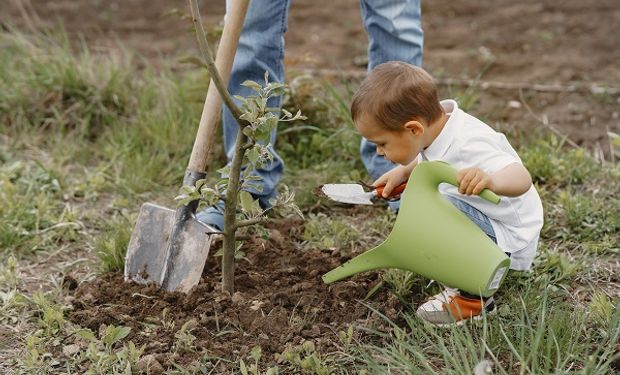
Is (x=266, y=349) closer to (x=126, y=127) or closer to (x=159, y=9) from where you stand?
(x=126, y=127)

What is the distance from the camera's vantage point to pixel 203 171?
2.67 metres

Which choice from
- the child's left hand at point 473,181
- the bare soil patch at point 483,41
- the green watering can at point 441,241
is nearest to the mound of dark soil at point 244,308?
the green watering can at point 441,241

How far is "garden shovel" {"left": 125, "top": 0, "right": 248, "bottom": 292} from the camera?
2578 mm

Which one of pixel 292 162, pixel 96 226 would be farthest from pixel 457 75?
pixel 96 226

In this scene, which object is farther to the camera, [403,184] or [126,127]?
[126,127]

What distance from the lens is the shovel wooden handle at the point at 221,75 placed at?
2.55 meters

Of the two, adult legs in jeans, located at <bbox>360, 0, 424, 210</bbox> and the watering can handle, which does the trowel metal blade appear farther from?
adult legs in jeans, located at <bbox>360, 0, 424, 210</bbox>

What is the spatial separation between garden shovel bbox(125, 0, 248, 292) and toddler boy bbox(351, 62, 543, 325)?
19.6 inches

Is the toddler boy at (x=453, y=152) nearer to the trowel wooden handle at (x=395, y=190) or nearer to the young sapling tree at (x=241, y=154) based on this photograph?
the trowel wooden handle at (x=395, y=190)

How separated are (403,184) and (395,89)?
0.38 metres

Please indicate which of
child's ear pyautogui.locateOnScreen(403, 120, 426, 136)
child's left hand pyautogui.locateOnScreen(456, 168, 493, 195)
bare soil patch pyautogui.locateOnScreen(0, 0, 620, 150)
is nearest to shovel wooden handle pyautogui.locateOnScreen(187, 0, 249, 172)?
child's ear pyautogui.locateOnScreen(403, 120, 426, 136)

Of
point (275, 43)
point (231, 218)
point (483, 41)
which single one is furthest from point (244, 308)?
point (483, 41)

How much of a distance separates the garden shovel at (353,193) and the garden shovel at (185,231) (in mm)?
370

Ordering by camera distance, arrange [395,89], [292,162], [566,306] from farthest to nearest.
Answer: [292,162] → [566,306] → [395,89]
